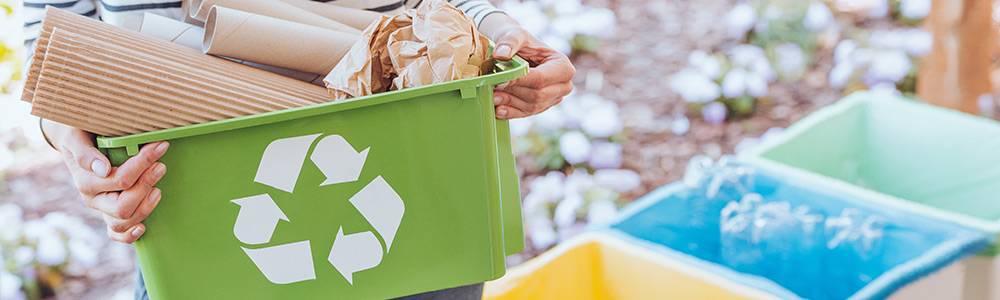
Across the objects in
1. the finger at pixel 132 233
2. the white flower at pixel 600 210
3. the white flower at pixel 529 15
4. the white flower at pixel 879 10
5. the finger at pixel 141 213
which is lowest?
the white flower at pixel 600 210

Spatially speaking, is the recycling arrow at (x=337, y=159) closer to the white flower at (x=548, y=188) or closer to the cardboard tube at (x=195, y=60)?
the cardboard tube at (x=195, y=60)

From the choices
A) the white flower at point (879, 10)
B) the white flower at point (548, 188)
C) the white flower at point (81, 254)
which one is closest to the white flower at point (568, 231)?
the white flower at point (548, 188)

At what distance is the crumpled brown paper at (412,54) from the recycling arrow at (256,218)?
146 mm

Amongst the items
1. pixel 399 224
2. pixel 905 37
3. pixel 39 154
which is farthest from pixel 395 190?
pixel 905 37

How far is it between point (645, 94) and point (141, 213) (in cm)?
310

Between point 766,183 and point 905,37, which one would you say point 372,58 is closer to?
point 766,183

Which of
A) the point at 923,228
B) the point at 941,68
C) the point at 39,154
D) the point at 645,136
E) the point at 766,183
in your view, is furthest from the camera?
the point at 645,136

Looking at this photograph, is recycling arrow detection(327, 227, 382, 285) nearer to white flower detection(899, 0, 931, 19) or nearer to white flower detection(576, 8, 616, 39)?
white flower detection(576, 8, 616, 39)

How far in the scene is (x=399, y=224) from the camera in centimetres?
95

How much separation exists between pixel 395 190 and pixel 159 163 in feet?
0.82

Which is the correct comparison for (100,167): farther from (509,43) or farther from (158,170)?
(509,43)

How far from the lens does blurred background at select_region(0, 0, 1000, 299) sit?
2.66 meters

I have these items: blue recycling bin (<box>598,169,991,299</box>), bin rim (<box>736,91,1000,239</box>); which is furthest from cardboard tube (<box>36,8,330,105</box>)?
bin rim (<box>736,91,1000,239</box>)

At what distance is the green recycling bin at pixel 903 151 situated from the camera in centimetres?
234
